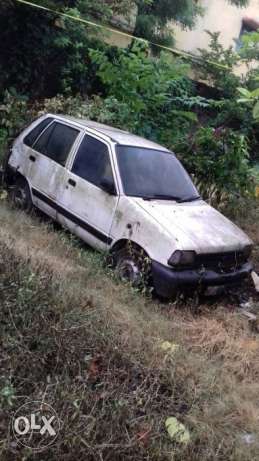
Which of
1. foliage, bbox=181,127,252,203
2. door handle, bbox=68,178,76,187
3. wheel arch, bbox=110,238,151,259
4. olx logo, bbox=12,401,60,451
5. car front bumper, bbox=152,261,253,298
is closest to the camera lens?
olx logo, bbox=12,401,60,451

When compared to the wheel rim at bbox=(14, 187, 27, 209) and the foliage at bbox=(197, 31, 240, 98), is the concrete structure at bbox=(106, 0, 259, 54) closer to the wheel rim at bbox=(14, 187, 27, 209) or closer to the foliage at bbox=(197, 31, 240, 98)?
the foliage at bbox=(197, 31, 240, 98)

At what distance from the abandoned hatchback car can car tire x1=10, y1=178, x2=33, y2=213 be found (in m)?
0.01

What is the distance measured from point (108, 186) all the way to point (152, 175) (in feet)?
2.20

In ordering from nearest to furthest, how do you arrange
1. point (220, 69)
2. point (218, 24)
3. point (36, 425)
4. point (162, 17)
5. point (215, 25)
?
point (36, 425)
point (162, 17)
point (220, 69)
point (215, 25)
point (218, 24)

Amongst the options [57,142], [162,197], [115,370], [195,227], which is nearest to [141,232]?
[195,227]

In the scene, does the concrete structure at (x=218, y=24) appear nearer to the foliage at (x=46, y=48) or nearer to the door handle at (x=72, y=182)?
the foliage at (x=46, y=48)

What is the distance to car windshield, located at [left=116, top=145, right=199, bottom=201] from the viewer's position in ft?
19.6

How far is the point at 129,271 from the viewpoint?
17.9 feet

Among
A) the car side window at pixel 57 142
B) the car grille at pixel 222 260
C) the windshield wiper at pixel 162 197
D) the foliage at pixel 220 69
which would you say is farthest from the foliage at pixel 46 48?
the car grille at pixel 222 260

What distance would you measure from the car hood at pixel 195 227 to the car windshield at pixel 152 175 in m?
0.18

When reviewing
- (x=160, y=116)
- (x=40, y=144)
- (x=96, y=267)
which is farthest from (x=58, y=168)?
(x=160, y=116)

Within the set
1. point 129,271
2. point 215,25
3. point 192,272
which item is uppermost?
point 215,25

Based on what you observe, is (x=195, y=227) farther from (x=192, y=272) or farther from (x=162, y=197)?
→ (x=162, y=197)

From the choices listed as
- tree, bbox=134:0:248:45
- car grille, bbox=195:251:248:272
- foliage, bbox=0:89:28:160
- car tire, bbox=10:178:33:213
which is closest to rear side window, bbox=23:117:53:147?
car tire, bbox=10:178:33:213
